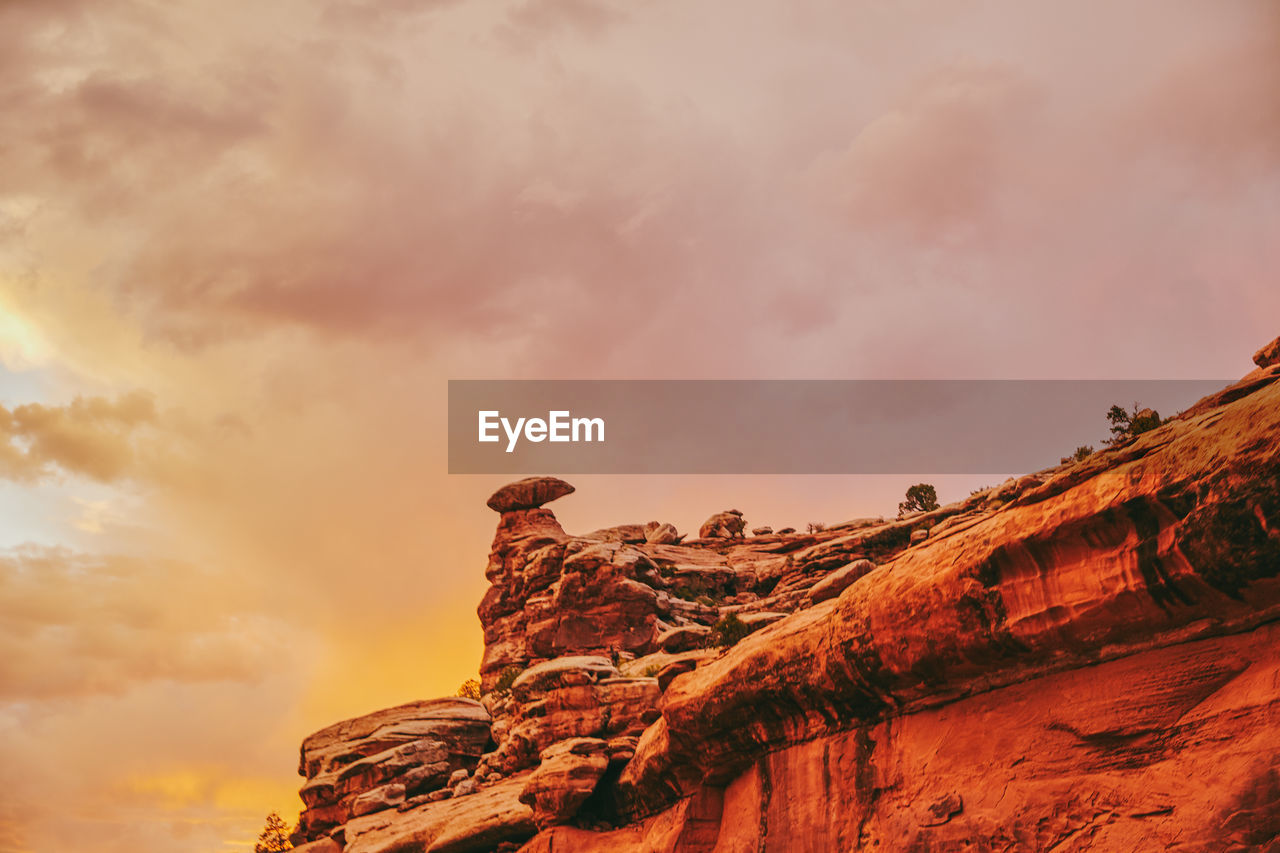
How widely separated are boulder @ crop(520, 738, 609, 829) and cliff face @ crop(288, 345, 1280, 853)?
0.09 metres

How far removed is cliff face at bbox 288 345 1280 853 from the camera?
1454cm

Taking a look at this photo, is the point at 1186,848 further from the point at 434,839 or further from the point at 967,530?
the point at 434,839

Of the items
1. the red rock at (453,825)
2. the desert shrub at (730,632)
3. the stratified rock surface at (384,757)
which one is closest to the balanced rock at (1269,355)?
the desert shrub at (730,632)

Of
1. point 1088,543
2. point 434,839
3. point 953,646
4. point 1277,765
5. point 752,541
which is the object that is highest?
point 752,541

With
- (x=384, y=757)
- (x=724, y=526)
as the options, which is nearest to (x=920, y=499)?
(x=724, y=526)

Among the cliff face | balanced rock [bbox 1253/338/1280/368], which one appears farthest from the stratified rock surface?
balanced rock [bbox 1253/338/1280/368]

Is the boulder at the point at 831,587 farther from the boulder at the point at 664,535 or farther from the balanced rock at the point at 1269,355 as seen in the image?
the boulder at the point at 664,535

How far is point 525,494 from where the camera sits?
80438 mm

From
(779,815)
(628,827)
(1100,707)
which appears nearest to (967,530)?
(1100,707)

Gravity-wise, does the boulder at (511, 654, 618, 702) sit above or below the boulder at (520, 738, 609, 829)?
above

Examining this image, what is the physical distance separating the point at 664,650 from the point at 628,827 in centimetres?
1271

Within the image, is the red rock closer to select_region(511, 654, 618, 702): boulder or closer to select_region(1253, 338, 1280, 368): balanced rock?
select_region(511, 654, 618, 702): boulder

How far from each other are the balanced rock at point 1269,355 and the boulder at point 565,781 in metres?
23.0

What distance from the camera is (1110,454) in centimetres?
1689
